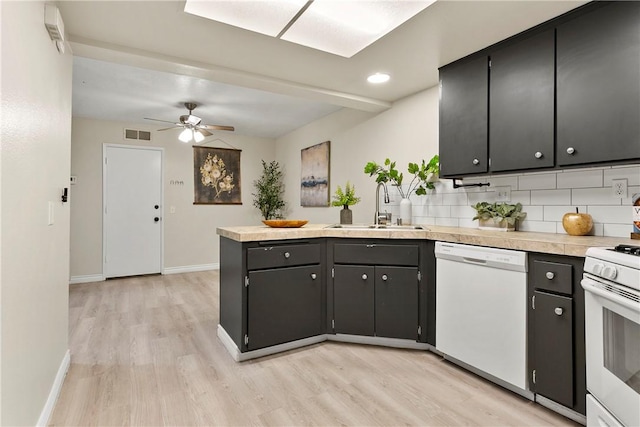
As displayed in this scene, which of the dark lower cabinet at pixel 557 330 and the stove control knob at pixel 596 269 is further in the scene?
the dark lower cabinet at pixel 557 330

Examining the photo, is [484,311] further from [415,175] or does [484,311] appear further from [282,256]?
[415,175]

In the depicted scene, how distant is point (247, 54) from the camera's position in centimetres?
255

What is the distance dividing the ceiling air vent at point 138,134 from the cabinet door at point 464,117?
14.8 ft

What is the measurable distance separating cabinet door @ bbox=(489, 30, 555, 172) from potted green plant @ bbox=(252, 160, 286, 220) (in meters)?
4.09

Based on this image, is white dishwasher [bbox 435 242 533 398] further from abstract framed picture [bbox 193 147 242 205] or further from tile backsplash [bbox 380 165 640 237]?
abstract framed picture [bbox 193 147 242 205]

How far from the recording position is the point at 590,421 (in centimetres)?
152

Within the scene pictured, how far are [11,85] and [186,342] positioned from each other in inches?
86.4

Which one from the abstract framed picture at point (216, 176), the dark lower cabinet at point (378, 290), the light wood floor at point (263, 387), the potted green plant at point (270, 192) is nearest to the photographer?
the light wood floor at point (263, 387)

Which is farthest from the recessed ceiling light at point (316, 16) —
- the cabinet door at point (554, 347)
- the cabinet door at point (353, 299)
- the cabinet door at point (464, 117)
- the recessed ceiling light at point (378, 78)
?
the cabinet door at point (554, 347)

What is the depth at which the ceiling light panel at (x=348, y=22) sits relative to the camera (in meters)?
1.91

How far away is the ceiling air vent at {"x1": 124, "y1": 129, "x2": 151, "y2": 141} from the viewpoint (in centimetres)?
524

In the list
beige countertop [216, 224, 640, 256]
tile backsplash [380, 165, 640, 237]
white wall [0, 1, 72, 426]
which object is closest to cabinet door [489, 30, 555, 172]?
tile backsplash [380, 165, 640, 237]

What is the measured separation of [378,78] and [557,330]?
2.31 metres

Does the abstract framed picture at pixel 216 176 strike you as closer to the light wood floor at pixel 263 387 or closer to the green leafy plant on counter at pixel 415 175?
the light wood floor at pixel 263 387
